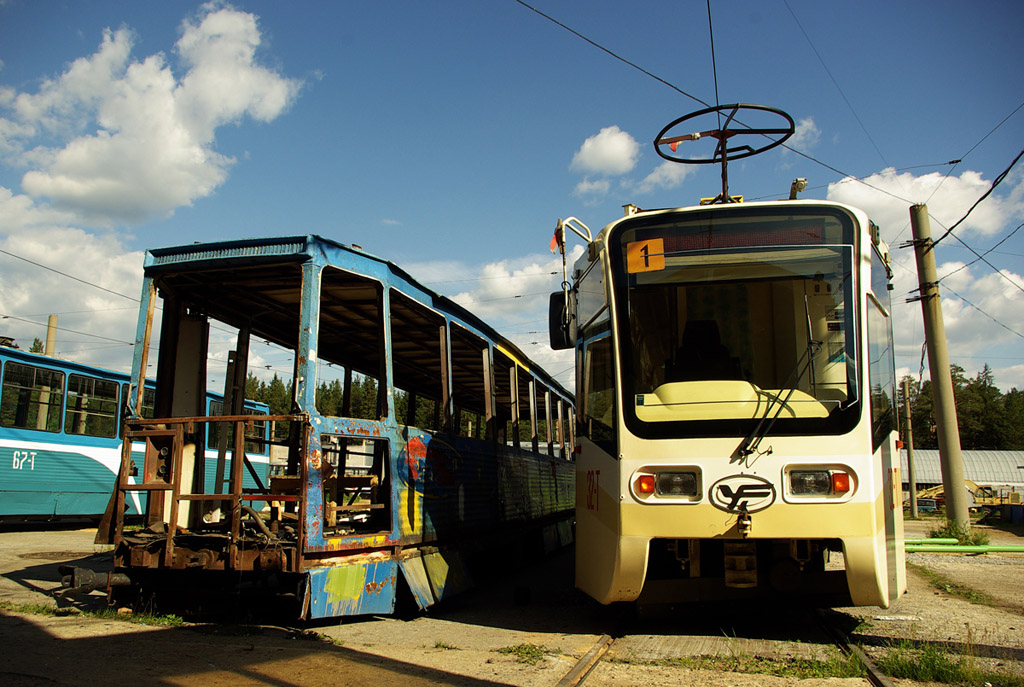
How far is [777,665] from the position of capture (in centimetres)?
466

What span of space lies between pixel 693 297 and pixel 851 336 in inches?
45.5

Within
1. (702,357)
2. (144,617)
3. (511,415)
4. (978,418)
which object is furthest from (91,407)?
(978,418)

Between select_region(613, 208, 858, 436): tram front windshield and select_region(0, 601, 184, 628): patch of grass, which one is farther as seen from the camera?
select_region(0, 601, 184, 628): patch of grass

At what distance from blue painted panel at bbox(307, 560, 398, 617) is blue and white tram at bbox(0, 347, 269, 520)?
7.36 m

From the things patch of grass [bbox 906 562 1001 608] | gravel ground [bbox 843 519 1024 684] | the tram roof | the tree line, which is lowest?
patch of grass [bbox 906 562 1001 608]

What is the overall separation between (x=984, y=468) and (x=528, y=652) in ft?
215

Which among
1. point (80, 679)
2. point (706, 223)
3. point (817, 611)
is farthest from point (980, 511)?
point (80, 679)

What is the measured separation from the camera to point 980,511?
3619 cm

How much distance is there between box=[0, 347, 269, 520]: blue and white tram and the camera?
13.5m

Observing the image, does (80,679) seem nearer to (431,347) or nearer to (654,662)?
(654,662)

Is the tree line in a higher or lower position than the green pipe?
higher

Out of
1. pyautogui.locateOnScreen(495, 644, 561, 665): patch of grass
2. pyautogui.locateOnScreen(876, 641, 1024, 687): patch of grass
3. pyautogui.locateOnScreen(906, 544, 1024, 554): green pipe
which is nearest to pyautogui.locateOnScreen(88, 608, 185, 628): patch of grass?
pyautogui.locateOnScreen(495, 644, 561, 665): patch of grass

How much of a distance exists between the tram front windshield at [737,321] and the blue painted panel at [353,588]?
8.13ft

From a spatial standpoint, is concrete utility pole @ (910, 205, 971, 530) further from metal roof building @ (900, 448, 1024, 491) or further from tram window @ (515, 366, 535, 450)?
metal roof building @ (900, 448, 1024, 491)
